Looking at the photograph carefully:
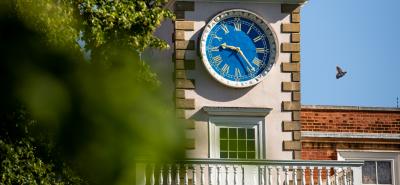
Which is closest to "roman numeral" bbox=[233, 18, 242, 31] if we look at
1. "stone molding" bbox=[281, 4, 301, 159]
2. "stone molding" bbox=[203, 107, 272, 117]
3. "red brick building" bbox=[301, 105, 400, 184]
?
"stone molding" bbox=[281, 4, 301, 159]

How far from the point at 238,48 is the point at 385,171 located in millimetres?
5435

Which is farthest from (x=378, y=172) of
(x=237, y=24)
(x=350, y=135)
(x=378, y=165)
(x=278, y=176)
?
(x=278, y=176)

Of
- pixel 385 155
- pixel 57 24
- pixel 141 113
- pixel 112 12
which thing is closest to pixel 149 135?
pixel 141 113

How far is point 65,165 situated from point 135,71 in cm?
25

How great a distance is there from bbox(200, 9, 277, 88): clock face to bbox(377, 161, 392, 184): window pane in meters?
4.45

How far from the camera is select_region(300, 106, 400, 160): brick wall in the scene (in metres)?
24.7

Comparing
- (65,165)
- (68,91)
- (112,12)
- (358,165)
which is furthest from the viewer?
(358,165)

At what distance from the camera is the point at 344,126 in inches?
987

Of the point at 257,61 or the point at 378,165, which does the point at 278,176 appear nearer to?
the point at 257,61

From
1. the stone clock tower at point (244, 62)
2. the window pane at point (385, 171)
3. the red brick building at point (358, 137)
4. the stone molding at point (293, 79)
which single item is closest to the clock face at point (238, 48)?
the stone clock tower at point (244, 62)

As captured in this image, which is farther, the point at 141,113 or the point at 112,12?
the point at 112,12

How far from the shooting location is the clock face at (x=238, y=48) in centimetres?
2255

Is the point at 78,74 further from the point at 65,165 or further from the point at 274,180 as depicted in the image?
the point at 274,180

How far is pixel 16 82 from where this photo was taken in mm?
1871
